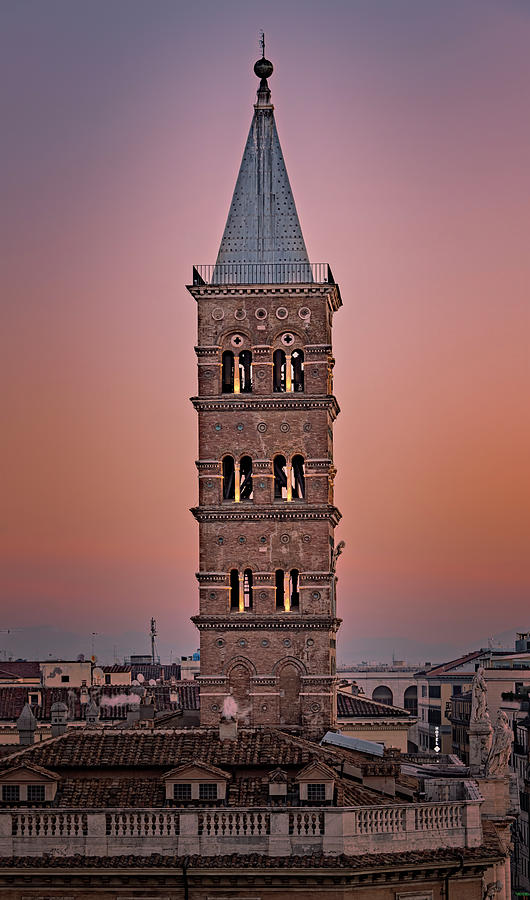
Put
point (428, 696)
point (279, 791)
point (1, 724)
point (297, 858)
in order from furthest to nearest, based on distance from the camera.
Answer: point (428, 696) → point (1, 724) → point (279, 791) → point (297, 858)

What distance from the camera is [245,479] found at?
86438mm

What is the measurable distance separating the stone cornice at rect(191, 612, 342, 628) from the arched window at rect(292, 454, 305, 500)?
5117 mm

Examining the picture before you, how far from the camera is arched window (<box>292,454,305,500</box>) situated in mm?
85500

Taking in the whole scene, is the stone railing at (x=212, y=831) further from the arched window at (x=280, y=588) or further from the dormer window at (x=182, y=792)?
Answer: the arched window at (x=280, y=588)

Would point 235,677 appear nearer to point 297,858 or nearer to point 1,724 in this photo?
point 297,858

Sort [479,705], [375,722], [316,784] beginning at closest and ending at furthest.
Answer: [316,784] < [479,705] < [375,722]

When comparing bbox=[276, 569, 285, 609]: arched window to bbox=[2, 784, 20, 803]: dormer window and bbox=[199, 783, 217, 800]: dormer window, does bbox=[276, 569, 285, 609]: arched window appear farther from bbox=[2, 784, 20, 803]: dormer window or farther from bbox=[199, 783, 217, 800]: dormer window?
bbox=[2, 784, 20, 803]: dormer window

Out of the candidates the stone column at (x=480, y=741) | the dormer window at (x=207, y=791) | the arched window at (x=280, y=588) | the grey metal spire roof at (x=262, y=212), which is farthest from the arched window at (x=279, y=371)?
the dormer window at (x=207, y=791)

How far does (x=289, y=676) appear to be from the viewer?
8456cm

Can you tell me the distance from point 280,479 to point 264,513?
230cm

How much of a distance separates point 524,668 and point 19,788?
9645 centimetres

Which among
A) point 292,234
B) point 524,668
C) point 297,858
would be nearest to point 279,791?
point 297,858

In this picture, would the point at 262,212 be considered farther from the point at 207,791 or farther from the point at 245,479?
the point at 207,791

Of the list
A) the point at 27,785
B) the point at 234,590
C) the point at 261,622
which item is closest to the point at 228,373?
the point at 234,590
